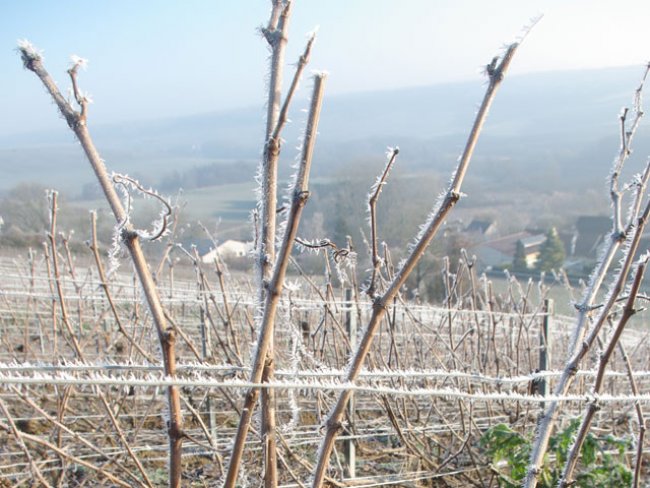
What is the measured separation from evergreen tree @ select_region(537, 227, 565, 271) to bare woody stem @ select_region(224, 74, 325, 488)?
18.8 m

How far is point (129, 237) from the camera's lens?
80 cm

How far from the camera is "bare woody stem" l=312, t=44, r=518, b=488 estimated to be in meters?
0.80

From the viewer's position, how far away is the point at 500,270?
19.6 m

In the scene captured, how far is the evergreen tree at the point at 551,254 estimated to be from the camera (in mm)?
18469

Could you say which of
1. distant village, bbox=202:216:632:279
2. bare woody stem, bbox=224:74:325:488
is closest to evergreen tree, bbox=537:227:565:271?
distant village, bbox=202:216:632:279

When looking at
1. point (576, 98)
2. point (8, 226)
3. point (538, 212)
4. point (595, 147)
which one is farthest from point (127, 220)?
point (576, 98)

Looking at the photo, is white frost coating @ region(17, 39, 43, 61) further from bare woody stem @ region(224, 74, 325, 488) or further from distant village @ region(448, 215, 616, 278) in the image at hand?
distant village @ region(448, 215, 616, 278)

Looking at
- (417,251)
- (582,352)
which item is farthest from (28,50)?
(582,352)

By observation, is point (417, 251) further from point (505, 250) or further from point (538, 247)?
point (505, 250)

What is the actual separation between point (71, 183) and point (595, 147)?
30070 millimetres

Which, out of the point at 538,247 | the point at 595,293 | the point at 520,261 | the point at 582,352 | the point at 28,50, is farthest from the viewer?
the point at 538,247

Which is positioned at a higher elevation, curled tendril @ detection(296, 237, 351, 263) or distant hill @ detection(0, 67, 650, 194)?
distant hill @ detection(0, 67, 650, 194)

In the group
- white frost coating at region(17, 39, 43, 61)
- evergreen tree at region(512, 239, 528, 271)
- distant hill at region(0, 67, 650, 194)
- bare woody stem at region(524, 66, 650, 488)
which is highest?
distant hill at region(0, 67, 650, 194)

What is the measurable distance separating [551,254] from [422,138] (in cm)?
2070
